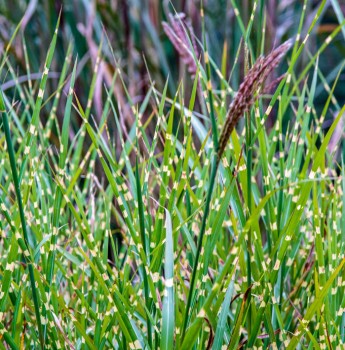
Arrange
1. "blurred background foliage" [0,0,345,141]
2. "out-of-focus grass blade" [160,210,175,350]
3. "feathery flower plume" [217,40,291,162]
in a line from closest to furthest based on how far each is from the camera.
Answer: "feathery flower plume" [217,40,291,162] → "out-of-focus grass blade" [160,210,175,350] → "blurred background foliage" [0,0,345,141]

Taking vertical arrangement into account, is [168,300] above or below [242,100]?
below

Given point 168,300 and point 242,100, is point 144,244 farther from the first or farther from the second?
point 242,100

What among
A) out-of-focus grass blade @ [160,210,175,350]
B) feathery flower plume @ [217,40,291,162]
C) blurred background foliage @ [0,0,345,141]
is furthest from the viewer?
blurred background foliage @ [0,0,345,141]

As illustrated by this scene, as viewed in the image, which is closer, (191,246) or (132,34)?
(191,246)

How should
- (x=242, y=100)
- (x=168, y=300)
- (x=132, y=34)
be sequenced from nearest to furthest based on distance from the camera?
(x=242, y=100) → (x=168, y=300) → (x=132, y=34)

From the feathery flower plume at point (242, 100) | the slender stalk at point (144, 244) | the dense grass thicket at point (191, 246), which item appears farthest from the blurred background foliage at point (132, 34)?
the feathery flower plume at point (242, 100)

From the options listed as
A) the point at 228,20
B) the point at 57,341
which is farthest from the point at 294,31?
the point at 57,341

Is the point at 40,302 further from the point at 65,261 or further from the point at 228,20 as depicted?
the point at 228,20

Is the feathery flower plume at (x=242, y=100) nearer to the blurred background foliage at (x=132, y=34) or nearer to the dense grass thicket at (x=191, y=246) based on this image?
the dense grass thicket at (x=191, y=246)

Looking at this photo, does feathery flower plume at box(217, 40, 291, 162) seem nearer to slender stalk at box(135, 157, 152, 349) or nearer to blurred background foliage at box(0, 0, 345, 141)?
slender stalk at box(135, 157, 152, 349)

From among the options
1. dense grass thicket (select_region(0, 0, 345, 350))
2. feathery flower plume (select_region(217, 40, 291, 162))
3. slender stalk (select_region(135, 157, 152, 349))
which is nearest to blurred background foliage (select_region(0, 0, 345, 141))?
dense grass thicket (select_region(0, 0, 345, 350))

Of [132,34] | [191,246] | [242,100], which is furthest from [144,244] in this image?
[132,34]

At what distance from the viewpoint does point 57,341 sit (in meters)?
0.73

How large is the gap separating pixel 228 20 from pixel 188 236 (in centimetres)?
144
